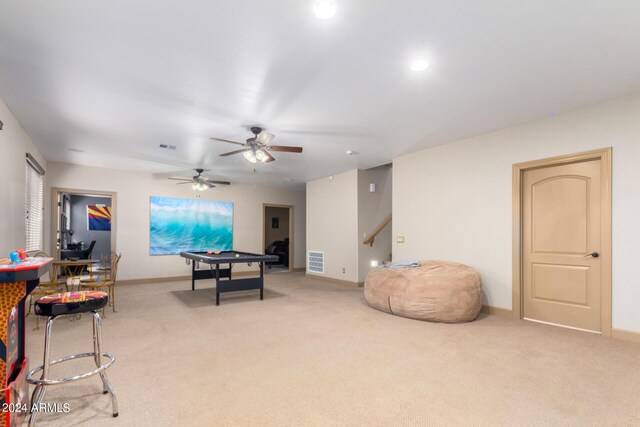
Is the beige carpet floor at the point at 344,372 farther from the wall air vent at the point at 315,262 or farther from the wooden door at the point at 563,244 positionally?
the wall air vent at the point at 315,262

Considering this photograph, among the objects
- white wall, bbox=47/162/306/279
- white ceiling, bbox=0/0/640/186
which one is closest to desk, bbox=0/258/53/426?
white ceiling, bbox=0/0/640/186

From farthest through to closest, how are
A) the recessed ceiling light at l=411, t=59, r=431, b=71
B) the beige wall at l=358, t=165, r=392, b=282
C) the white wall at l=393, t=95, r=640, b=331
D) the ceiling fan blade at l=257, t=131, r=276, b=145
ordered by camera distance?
the beige wall at l=358, t=165, r=392, b=282 < the ceiling fan blade at l=257, t=131, r=276, b=145 < the white wall at l=393, t=95, r=640, b=331 < the recessed ceiling light at l=411, t=59, r=431, b=71

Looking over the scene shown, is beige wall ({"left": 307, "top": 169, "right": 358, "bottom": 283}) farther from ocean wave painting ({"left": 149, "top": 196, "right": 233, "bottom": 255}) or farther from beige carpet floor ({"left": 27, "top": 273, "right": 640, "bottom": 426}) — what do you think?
beige carpet floor ({"left": 27, "top": 273, "right": 640, "bottom": 426})

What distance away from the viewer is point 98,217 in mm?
10664

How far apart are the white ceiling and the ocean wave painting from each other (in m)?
3.21

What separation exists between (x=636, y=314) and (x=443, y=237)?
2322 mm

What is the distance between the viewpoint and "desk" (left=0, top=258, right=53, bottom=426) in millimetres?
1781

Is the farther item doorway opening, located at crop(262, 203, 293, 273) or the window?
doorway opening, located at crop(262, 203, 293, 273)

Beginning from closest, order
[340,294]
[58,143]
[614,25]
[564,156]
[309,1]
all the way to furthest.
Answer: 1. [309,1]
2. [614,25]
3. [564,156]
4. [58,143]
5. [340,294]

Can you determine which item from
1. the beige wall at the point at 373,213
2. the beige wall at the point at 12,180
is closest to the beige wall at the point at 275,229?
the beige wall at the point at 373,213

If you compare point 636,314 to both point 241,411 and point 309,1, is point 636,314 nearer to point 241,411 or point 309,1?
point 241,411

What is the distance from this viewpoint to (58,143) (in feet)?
17.1

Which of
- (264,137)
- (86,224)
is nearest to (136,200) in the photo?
(86,224)

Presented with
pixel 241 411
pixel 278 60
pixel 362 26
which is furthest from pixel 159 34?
pixel 241 411
